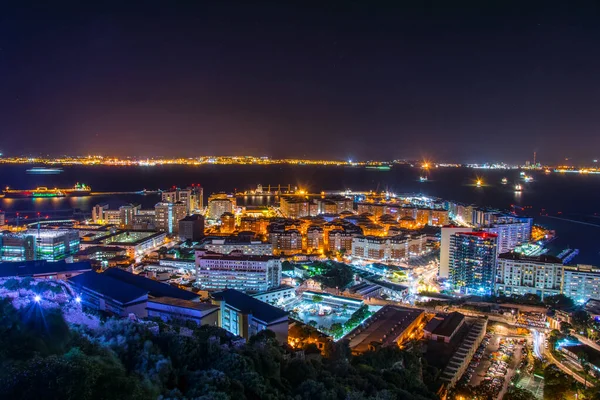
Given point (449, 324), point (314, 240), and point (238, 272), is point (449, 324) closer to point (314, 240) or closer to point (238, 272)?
point (238, 272)

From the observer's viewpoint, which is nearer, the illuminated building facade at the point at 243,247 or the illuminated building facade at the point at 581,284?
the illuminated building facade at the point at 581,284

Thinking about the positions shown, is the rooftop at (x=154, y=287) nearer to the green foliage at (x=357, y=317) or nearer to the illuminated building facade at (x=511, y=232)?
the green foliage at (x=357, y=317)

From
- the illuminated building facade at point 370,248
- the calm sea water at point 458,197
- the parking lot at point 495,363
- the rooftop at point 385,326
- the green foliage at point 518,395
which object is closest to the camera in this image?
the green foliage at point 518,395

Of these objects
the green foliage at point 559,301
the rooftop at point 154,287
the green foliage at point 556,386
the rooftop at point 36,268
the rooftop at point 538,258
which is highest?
the rooftop at point 36,268

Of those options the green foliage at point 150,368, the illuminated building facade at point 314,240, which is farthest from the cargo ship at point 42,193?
the green foliage at point 150,368

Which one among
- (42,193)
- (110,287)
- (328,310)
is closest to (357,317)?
(328,310)

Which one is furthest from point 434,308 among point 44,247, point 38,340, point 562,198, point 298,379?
point 562,198
